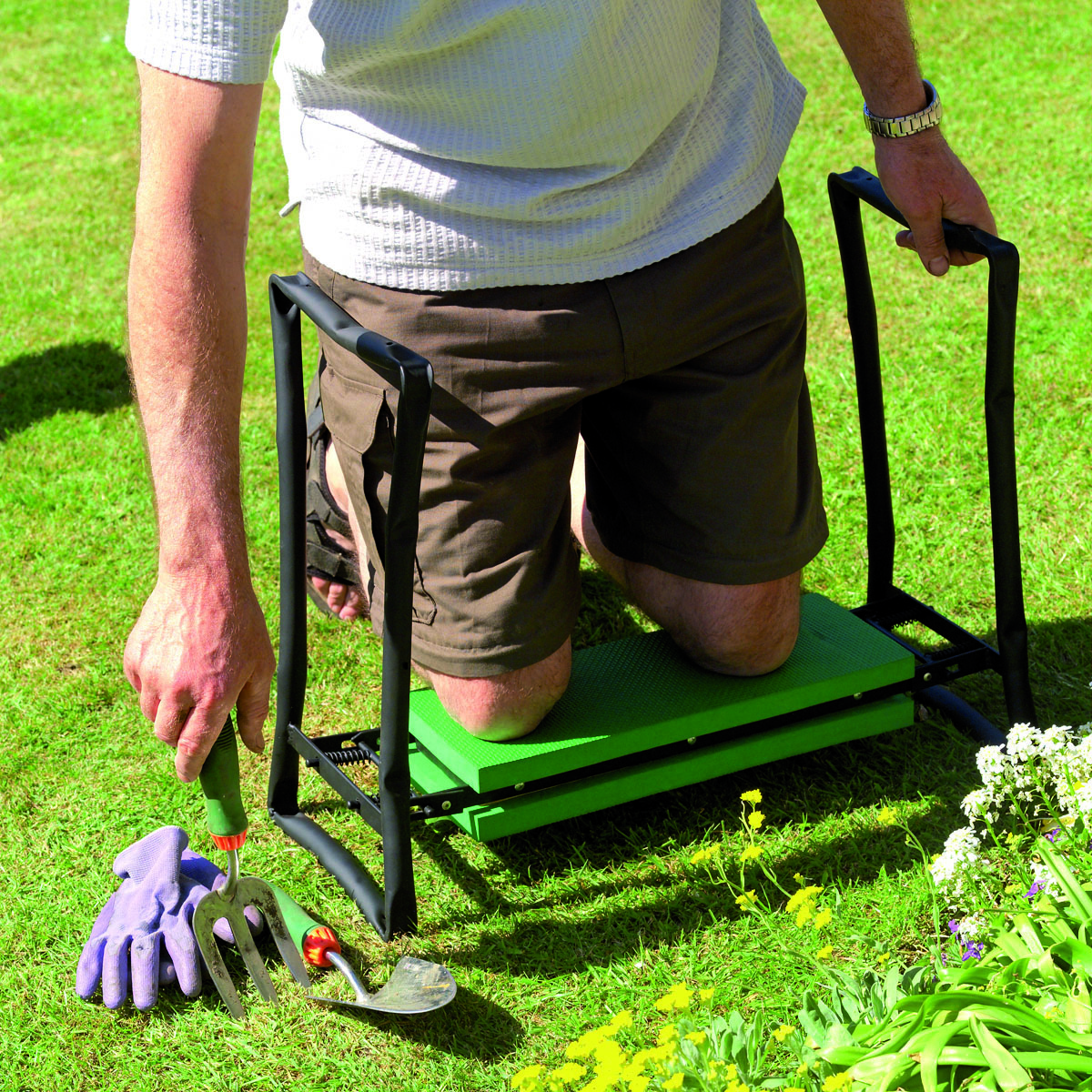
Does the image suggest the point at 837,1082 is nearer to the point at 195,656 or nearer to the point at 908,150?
the point at 195,656

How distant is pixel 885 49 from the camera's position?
7.88 feet

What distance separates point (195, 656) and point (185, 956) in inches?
25.8

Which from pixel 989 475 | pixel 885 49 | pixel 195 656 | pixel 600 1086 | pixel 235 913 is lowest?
pixel 235 913

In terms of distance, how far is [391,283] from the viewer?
7.34ft

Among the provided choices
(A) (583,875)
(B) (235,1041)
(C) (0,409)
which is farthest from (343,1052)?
(C) (0,409)

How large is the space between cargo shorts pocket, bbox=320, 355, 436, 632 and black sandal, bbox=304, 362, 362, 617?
0.53 m

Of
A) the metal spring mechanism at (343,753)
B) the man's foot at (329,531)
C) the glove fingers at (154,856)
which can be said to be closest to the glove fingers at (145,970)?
the glove fingers at (154,856)

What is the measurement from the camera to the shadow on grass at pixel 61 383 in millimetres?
4238

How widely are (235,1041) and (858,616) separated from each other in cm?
148

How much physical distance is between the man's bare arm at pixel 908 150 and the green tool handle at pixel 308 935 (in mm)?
1577

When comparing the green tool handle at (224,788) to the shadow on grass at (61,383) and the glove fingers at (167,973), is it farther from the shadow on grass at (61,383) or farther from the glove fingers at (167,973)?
the shadow on grass at (61,383)

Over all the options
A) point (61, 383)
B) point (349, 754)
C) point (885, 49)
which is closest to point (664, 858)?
point (349, 754)

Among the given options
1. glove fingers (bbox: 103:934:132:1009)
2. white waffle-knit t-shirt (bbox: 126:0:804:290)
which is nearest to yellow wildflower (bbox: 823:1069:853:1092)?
glove fingers (bbox: 103:934:132:1009)

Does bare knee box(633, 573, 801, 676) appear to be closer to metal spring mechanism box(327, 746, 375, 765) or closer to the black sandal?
metal spring mechanism box(327, 746, 375, 765)
